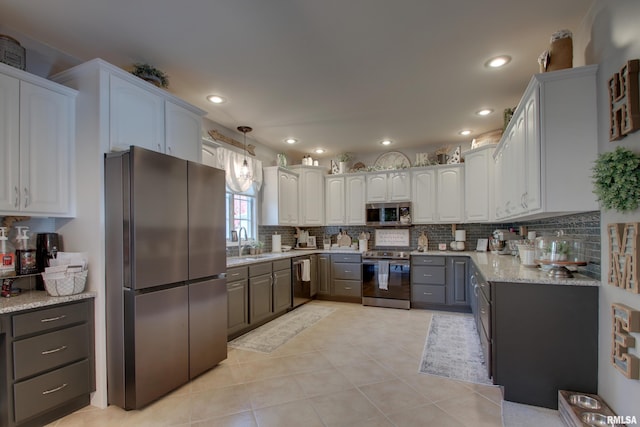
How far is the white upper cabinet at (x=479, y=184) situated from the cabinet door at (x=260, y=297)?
3.25 m

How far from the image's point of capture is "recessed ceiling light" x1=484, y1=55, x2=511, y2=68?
2.64m

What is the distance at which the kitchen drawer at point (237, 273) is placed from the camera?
3426 mm

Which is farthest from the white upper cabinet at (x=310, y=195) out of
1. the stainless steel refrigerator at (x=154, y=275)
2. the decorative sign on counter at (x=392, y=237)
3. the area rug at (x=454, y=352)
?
the stainless steel refrigerator at (x=154, y=275)

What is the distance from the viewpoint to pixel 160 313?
2311 mm

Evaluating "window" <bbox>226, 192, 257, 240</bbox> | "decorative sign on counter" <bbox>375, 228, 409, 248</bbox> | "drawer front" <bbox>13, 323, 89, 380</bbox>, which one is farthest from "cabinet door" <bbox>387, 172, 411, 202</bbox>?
"drawer front" <bbox>13, 323, 89, 380</bbox>

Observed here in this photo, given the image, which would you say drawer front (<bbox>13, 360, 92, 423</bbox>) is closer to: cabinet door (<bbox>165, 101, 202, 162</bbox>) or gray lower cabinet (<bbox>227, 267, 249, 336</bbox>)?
gray lower cabinet (<bbox>227, 267, 249, 336</bbox>)

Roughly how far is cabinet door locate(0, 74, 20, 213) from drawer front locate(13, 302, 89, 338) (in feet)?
2.34

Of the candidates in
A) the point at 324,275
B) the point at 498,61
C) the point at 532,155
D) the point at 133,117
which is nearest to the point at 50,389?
the point at 133,117

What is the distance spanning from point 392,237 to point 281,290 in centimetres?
234

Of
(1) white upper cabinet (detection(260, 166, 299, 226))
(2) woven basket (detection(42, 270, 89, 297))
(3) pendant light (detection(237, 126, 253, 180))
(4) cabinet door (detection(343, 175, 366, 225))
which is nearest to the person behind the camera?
(2) woven basket (detection(42, 270, 89, 297))

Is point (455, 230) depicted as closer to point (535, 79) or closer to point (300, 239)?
point (300, 239)

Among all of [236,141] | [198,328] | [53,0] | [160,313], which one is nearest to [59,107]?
[53,0]

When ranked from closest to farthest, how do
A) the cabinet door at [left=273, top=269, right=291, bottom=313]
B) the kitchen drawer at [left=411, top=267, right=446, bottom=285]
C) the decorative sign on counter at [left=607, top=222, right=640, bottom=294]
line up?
the decorative sign on counter at [left=607, top=222, right=640, bottom=294], the cabinet door at [left=273, top=269, right=291, bottom=313], the kitchen drawer at [left=411, top=267, right=446, bottom=285]

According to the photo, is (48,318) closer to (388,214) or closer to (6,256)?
(6,256)
